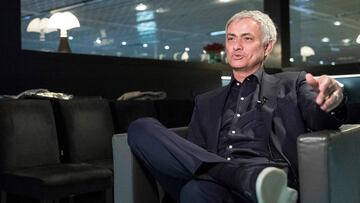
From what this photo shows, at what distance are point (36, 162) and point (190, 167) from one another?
1285 mm

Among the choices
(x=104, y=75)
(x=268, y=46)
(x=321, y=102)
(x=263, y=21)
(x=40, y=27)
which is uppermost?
(x=40, y=27)

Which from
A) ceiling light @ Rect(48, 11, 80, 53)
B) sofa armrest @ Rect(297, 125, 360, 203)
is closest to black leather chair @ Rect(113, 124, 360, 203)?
sofa armrest @ Rect(297, 125, 360, 203)

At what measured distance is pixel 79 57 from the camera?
3801mm

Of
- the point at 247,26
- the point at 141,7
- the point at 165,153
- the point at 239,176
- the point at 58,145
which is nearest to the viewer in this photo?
the point at 239,176

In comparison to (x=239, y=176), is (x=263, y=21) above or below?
above

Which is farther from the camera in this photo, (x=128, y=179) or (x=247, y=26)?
(x=247, y=26)

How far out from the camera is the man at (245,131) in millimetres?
1693

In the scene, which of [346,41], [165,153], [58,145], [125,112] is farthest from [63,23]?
[346,41]

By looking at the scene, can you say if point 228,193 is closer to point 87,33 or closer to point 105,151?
point 105,151

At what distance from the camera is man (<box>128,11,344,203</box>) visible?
5.56 feet

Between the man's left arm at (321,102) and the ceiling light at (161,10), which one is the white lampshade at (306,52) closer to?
the ceiling light at (161,10)

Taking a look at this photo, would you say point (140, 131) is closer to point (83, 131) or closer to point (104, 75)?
Answer: point (83, 131)

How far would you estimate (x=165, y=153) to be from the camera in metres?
1.80

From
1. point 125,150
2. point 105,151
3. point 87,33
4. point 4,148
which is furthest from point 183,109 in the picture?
point 125,150
